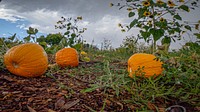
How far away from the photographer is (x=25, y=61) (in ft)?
7.95

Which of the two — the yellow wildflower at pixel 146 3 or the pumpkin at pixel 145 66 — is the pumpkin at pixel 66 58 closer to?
the pumpkin at pixel 145 66

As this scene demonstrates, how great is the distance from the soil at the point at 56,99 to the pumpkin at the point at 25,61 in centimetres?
22

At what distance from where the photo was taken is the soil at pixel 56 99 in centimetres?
162

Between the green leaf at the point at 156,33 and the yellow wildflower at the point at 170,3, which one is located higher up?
the yellow wildflower at the point at 170,3

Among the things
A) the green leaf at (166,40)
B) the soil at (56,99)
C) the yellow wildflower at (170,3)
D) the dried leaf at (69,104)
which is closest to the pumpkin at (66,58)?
the soil at (56,99)

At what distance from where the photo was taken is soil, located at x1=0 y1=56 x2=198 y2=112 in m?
1.62

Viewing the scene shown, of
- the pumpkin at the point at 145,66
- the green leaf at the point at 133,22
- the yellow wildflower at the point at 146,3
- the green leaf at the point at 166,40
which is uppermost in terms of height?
the yellow wildflower at the point at 146,3

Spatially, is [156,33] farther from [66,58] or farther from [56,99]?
[56,99]

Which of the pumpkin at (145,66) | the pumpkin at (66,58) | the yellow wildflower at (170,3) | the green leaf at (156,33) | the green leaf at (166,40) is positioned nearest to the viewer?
the pumpkin at (145,66)

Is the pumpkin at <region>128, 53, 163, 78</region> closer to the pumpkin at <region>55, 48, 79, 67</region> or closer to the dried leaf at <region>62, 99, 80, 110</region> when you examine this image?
the dried leaf at <region>62, 99, 80, 110</region>

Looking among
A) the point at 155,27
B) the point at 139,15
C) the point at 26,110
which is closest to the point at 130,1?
the point at 139,15

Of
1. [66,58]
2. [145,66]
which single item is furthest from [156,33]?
[145,66]

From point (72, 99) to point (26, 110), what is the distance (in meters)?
0.34

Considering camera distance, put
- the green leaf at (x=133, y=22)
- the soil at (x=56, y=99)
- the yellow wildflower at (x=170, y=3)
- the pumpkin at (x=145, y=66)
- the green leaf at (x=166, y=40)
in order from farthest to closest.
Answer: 1. the yellow wildflower at (x=170, y=3)
2. the green leaf at (x=166, y=40)
3. the green leaf at (x=133, y=22)
4. the pumpkin at (x=145, y=66)
5. the soil at (x=56, y=99)
